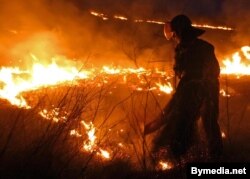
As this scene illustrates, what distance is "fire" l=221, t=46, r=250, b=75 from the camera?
1220cm

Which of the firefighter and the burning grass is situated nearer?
the burning grass

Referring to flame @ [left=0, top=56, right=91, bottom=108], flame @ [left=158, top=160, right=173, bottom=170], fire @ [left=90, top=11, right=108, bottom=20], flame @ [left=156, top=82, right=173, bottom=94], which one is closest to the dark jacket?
flame @ [left=158, top=160, right=173, bottom=170]

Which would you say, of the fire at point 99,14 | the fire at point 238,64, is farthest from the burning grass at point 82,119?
the fire at point 99,14

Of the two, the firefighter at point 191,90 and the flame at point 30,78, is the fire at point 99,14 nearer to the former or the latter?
the flame at point 30,78

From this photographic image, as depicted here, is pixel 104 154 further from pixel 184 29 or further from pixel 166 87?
pixel 166 87

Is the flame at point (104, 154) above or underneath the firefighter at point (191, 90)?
underneath

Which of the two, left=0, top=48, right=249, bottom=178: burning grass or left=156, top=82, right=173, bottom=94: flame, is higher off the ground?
left=156, top=82, right=173, bottom=94: flame

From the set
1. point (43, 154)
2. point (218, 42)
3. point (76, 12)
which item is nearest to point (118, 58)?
point (76, 12)

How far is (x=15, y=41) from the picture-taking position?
386 inches

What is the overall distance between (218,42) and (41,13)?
5.91m

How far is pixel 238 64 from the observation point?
504 inches

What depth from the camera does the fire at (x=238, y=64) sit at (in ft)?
40.0

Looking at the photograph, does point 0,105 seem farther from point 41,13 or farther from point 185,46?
point 41,13

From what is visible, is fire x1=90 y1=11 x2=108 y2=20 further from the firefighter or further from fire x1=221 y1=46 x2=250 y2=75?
the firefighter
